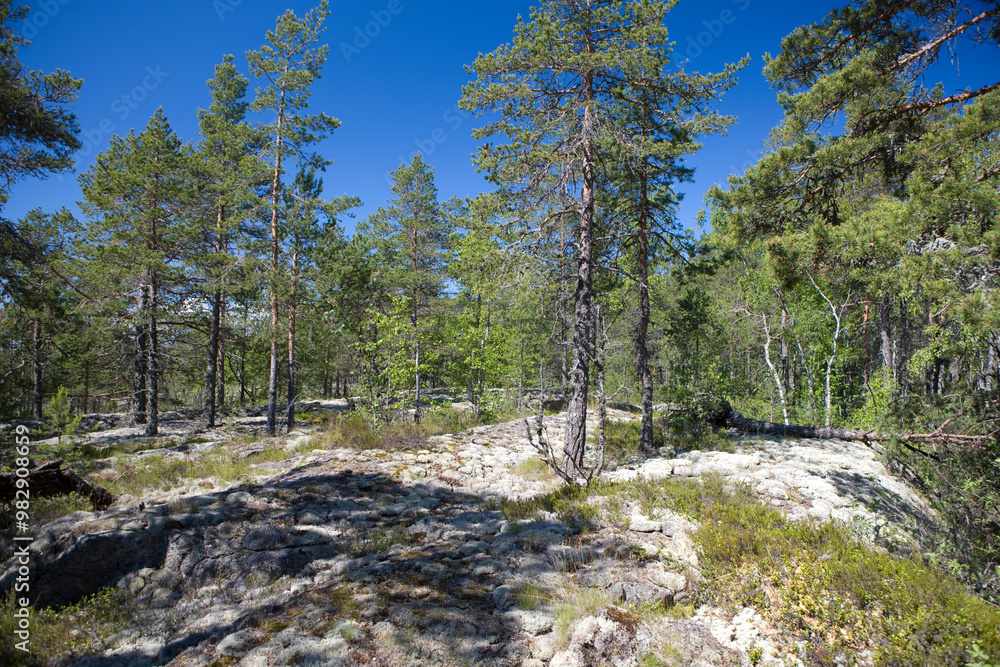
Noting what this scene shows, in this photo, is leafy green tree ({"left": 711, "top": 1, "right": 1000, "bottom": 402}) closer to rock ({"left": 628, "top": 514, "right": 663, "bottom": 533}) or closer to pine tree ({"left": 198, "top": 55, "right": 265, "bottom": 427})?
rock ({"left": 628, "top": 514, "right": 663, "bottom": 533})

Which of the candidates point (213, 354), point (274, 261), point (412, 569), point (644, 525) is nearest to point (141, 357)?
point (213, 354)

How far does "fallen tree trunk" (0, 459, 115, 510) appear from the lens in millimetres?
A: 6254

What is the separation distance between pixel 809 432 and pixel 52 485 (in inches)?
617

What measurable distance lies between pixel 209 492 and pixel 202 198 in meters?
13.9

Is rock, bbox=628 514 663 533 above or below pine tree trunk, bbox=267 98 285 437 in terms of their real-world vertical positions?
below

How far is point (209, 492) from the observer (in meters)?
8.01

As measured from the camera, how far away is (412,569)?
5.11m

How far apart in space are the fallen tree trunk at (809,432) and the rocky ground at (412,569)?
78 cm

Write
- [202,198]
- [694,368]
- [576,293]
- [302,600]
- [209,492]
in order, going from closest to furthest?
[302,600], [209,492], [576,293], [694,368], [202,198]

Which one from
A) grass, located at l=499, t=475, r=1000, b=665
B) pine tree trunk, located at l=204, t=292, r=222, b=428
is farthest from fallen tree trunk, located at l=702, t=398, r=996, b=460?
pine tree trunk, located at l=204, t=292, r=222, b=428

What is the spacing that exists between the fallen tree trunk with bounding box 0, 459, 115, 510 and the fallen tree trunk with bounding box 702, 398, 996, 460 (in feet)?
41.7

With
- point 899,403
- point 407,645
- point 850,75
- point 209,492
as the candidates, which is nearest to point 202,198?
point 209,492

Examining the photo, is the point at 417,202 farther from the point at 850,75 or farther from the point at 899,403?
the point at 899,403

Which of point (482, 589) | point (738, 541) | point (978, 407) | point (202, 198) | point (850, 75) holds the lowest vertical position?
point (482, 589)
